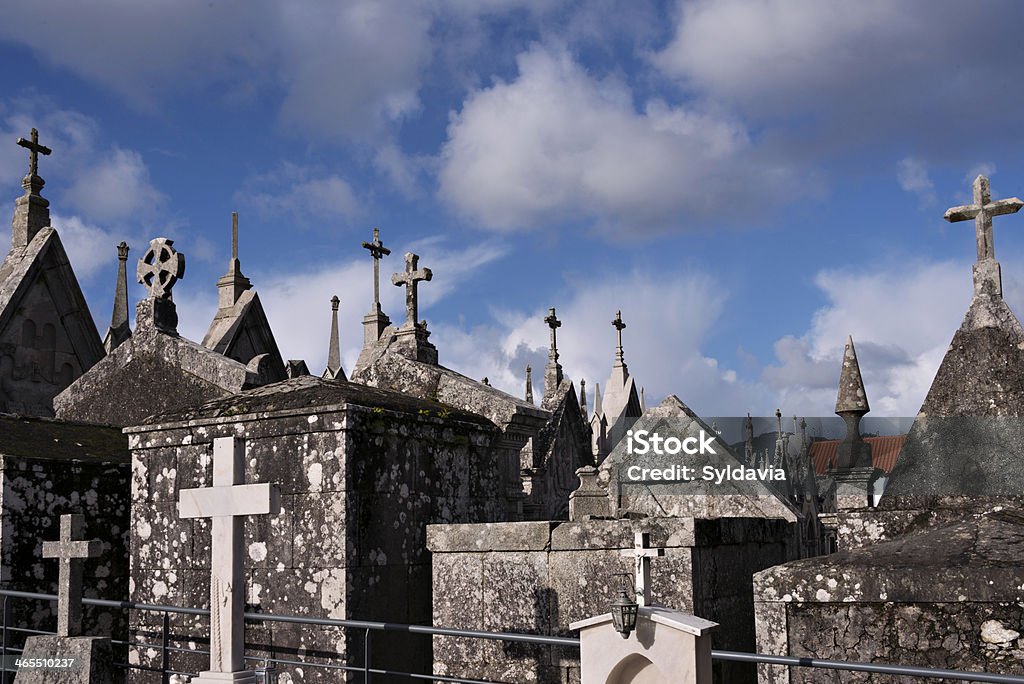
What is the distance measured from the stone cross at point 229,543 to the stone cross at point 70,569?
1284 mm

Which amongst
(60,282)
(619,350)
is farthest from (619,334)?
(60,282)

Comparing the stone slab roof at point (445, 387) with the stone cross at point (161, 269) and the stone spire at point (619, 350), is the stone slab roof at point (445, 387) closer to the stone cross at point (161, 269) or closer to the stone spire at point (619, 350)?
the stone cross at point (161, 269)

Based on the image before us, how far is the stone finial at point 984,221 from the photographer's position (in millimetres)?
7531

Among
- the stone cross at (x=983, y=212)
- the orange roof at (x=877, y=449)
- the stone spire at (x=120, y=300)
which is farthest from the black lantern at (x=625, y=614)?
the orange roof at (x=877, y=449)

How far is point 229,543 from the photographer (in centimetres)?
508

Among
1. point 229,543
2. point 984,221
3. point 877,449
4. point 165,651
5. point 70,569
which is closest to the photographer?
→ point 229,543

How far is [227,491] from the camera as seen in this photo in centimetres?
507

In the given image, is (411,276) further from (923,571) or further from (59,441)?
(923,571)

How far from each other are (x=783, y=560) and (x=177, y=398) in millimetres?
5478

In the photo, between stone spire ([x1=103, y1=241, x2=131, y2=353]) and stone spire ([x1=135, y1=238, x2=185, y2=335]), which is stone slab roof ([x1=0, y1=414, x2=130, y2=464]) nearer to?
stone spire ([x1=135, y1=238, x2=185, y2=335])

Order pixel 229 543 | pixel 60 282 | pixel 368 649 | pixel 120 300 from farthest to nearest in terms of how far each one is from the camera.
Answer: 1. pixel 120 300
2. pixel 60 282
3. pixel 229 543
4. pixel 368 649

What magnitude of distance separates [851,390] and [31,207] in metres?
11.1

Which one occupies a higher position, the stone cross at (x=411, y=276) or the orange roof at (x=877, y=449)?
the stone cross at (x=411, y=276)

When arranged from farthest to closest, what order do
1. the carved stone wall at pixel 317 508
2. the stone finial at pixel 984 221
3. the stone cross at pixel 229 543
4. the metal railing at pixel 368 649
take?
the stone finial at pixel 984 221 < the carved stone wall at pixel 317 508 < the stone cross at pixel 229 543 < the metal railing at pixel 368 649
